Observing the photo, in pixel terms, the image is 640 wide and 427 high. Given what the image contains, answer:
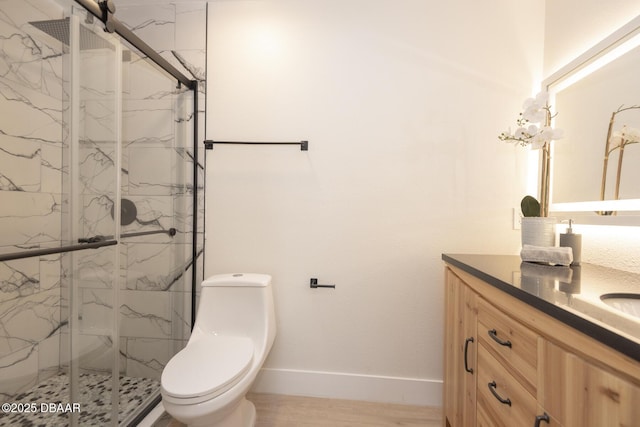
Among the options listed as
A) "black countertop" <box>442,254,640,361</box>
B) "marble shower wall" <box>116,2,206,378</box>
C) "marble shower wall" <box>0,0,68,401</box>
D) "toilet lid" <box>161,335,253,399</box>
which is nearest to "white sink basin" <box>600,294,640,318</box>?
"black countertop" <box>442,254,640,361</box>

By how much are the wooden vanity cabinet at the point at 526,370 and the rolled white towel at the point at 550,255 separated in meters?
0.30

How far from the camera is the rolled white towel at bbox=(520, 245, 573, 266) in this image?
108 centimetres

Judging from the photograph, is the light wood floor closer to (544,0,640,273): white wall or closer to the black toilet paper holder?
the black toilet paper holder

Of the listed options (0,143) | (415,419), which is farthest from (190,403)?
(0,143)

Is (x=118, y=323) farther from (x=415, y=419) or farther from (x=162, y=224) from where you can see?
(x=415, y=419)

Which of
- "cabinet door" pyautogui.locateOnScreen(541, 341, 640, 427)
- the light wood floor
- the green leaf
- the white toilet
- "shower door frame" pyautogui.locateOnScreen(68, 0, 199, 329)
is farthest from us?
the light wood floor

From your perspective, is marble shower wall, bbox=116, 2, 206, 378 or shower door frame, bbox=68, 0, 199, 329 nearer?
shower door frame, bbox=68, 0, 199, 329

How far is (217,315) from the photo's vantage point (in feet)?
4.85

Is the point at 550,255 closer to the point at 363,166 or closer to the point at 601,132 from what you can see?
the point at 601,132

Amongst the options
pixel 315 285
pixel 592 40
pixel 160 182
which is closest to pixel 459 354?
pixel 315 285

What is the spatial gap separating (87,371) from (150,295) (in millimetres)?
459

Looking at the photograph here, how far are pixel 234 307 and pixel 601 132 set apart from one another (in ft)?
6.36

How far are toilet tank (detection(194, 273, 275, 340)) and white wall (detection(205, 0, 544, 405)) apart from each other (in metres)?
0.20

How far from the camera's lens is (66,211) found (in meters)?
1.14
